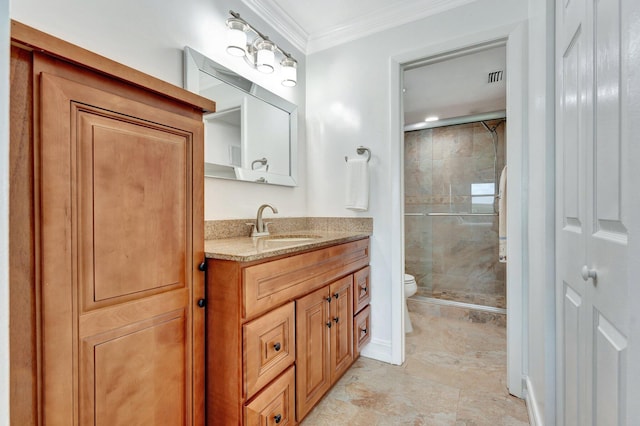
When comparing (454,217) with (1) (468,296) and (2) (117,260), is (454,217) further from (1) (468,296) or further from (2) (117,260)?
(2) (117,260)

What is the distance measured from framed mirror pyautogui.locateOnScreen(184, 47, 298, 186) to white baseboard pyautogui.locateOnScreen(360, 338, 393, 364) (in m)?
1.30

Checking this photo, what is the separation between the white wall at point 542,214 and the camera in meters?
1.17

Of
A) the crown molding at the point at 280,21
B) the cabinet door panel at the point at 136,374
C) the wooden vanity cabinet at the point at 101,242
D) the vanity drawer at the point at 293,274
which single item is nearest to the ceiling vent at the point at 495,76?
the crown molding at the point at 280,21

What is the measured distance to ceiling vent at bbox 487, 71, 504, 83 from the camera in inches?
97.5

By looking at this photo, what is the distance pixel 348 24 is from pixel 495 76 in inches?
54.5

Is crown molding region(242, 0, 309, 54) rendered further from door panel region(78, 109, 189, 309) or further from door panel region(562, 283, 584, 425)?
door panel region(562, 283, 584, 425)

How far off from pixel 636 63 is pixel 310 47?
220cm

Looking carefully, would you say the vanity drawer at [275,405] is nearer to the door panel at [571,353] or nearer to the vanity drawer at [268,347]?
the vanity drawer at [268,347]

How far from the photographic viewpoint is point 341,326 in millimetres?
1708

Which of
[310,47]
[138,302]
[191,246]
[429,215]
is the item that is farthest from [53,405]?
[429,215]

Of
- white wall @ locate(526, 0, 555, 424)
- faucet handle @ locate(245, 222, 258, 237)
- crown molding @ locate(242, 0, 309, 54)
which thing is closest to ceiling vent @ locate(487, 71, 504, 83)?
white wall @ locate(526, 0, 555, 424)

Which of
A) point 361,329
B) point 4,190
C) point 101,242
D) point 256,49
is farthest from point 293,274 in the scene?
point 256,49

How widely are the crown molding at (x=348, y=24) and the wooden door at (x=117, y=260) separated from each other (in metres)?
1.43

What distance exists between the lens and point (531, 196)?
58.5 inches
